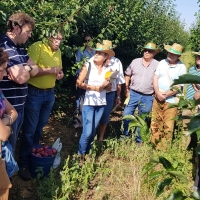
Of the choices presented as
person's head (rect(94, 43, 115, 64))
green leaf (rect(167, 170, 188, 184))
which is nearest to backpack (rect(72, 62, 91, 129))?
person's head (rect(94, 43, 115, 64))

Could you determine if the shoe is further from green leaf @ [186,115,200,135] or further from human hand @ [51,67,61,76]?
green leaf @ [186,115,200,135]

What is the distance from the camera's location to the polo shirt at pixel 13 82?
2920 mm

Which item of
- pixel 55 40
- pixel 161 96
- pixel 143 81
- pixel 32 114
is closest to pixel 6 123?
pixel 32 114

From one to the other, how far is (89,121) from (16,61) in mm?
1368

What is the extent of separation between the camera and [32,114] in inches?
139

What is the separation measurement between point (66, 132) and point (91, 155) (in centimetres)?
118

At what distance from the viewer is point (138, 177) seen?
3.46 meters

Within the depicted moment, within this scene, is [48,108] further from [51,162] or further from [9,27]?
[9,27]

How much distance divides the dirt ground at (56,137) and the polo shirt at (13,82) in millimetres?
889

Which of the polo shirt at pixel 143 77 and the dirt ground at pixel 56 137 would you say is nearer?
the dirt ground at pixel 56 137

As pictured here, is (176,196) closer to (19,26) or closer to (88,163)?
(19,26)

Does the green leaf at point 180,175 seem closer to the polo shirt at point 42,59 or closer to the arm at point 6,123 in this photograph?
the arm at point 6,123

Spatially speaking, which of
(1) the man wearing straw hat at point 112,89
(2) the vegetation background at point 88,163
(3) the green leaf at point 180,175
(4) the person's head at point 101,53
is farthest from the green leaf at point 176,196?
(1) the man wearing straw hat at point 112,89

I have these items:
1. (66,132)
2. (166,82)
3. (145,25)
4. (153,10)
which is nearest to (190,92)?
(166,82)
